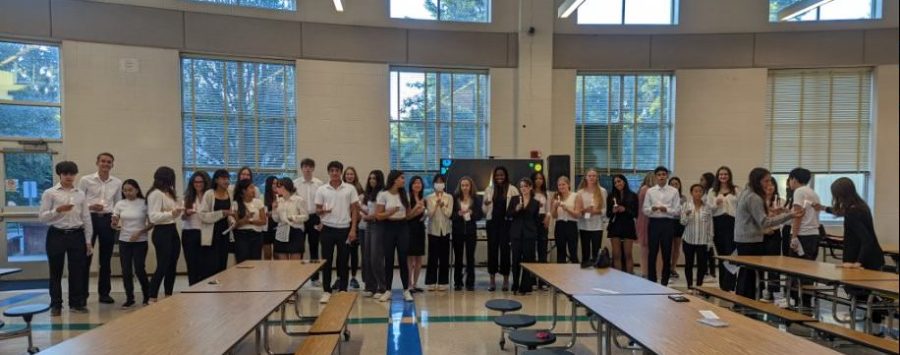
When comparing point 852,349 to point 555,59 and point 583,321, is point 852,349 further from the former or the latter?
point 555,59

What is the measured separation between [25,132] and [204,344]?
6598 millimetres

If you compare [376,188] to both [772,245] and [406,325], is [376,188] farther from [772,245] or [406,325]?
[772,245]

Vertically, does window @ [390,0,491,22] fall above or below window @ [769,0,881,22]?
above

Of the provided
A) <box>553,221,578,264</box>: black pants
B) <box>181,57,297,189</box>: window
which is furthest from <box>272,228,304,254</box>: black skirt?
<box>553,221,578,264</box>: black pants

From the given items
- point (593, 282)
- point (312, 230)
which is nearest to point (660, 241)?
point (593, 282)

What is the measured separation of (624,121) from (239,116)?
20.8 ft

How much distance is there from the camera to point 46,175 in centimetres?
671

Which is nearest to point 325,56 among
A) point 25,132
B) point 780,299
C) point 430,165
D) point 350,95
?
point 350,95

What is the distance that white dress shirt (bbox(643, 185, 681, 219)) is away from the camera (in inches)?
232

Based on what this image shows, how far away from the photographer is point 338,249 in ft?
18.0

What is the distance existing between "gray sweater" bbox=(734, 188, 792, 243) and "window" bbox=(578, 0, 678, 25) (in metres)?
4.53

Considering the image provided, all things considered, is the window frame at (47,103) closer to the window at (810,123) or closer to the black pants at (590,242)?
the black pants at (590,242)

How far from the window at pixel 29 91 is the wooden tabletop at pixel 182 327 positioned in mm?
5533

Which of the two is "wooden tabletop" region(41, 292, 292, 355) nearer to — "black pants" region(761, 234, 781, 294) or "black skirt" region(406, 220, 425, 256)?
"black skirt" region(406, 220, 425, 256)
